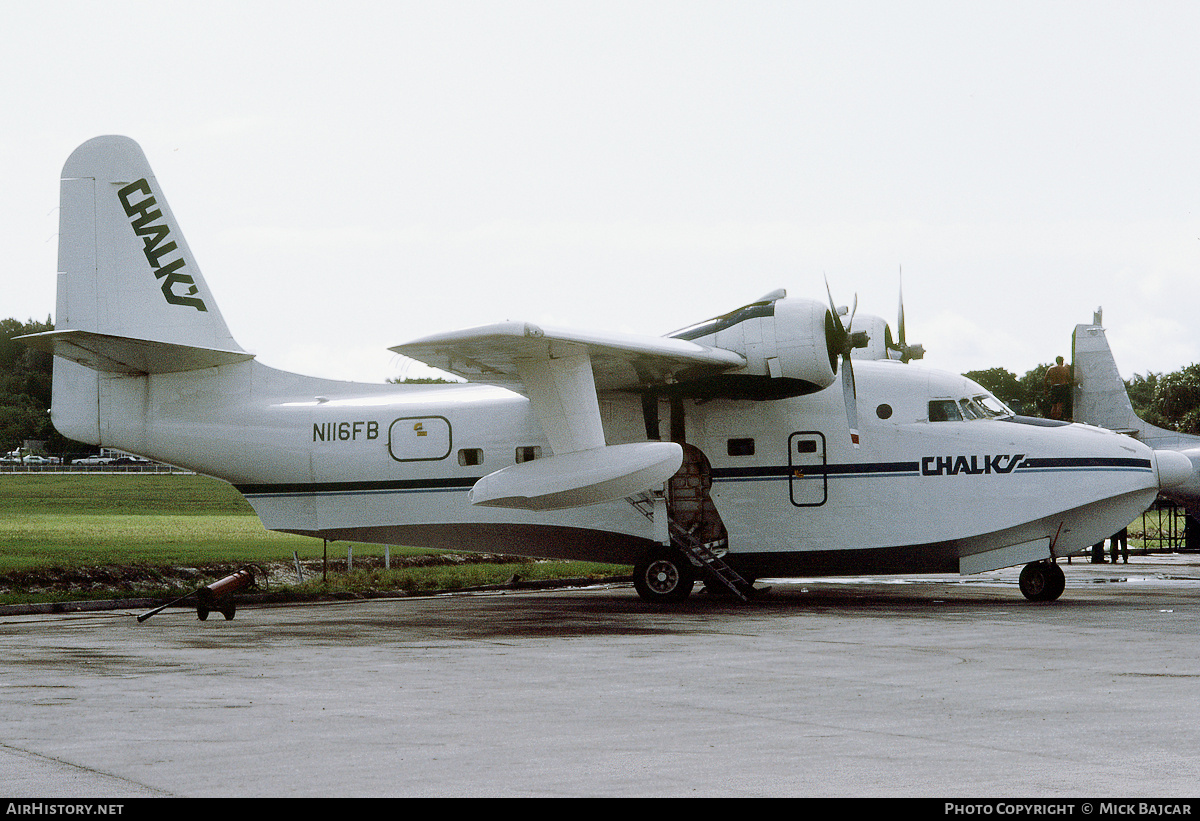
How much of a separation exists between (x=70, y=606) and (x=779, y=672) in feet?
39.5

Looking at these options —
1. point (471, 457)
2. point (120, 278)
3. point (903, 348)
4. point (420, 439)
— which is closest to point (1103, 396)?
point (903, 348)

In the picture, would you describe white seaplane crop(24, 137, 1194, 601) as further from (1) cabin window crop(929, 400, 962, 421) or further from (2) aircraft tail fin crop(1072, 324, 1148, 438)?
(2) aircraft tail fin crop(1072, 324, 1148, 438)

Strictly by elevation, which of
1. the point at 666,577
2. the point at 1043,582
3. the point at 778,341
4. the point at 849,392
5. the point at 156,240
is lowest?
the point at 1043,582

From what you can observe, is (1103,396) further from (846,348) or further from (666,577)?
(666,577)

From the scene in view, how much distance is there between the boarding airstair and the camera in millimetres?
17766

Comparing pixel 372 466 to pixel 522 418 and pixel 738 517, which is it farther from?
pixel 738 517

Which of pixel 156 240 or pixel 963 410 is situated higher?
pixel 156 240

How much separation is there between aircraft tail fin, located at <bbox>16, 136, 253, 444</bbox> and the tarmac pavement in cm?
494

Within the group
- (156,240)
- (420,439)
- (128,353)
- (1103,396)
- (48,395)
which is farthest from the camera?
(48,395)

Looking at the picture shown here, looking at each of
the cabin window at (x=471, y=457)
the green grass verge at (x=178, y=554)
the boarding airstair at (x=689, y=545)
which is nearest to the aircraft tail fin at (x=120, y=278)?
the green grass verge at (x=178, y=554)

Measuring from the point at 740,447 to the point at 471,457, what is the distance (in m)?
4.18

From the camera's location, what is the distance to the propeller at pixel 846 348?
55.0 ft

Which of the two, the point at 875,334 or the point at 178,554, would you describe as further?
the point at 178,554

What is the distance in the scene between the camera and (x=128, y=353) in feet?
59.9
